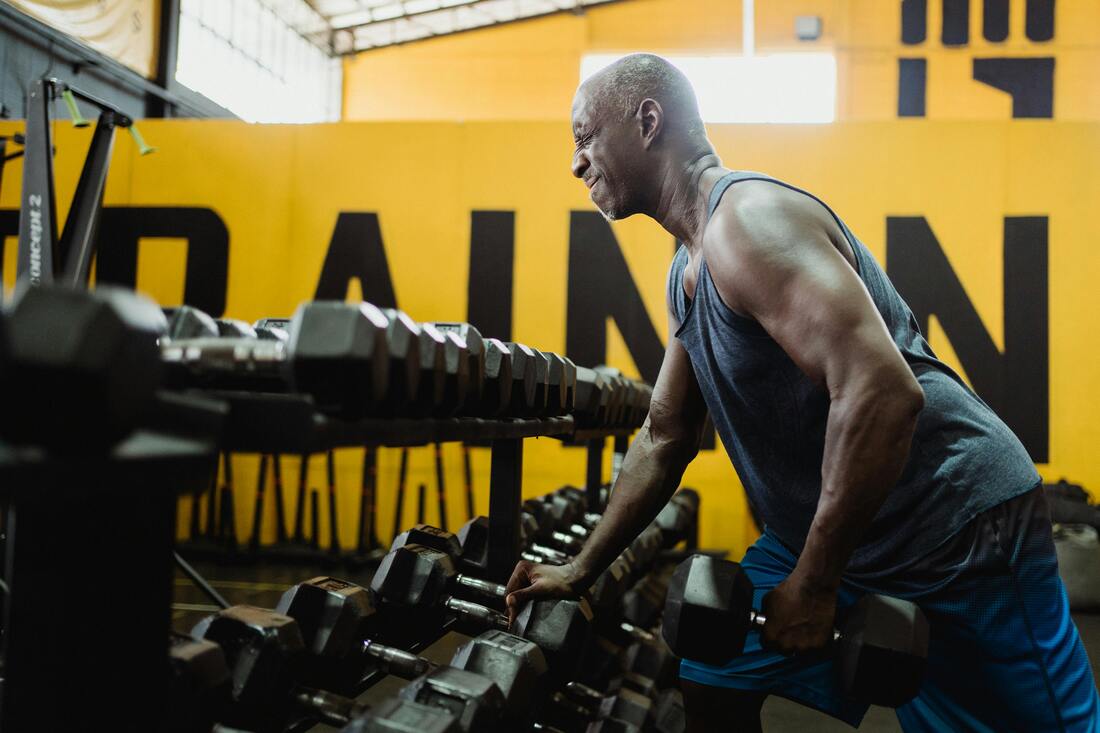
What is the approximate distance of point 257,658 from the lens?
3.70ft

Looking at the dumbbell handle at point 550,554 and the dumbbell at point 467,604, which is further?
the dumbbell handle at point 550,554

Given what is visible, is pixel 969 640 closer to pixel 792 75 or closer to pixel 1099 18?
pixel 792 75

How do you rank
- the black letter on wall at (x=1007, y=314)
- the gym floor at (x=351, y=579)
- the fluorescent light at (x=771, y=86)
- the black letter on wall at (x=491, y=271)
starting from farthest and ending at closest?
the fluorescent light at (x=771, y=86), the black letter on wall at (x=491, y=271), the black letter on wall at (x=1007, y=314), the gym floor at (x=351, y=579)

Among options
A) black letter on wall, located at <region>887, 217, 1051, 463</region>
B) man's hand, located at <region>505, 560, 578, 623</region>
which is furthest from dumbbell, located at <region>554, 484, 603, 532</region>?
black letter on wall, located at <region>887, 217, 1051, 463</region>

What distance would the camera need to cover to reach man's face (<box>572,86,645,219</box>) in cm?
142

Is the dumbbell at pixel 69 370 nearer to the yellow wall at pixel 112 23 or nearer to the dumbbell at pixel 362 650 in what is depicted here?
the dumbbell at pixel 362 650

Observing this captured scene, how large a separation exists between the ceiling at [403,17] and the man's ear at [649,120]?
9593 mm

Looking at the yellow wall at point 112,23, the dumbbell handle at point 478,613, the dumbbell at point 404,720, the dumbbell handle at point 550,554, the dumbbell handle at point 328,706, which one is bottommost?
the dumbbell handle at point 328,706

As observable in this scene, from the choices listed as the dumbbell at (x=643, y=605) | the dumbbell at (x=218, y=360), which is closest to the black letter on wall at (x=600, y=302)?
the dumbbell at (x=643, y=605)

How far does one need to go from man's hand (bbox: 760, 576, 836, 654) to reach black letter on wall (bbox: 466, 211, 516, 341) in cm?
382

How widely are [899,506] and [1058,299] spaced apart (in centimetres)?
408

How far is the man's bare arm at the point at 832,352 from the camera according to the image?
103cm

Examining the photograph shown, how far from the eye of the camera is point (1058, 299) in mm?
4602

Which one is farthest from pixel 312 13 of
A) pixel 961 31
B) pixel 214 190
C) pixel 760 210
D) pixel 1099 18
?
pixel 760 210
